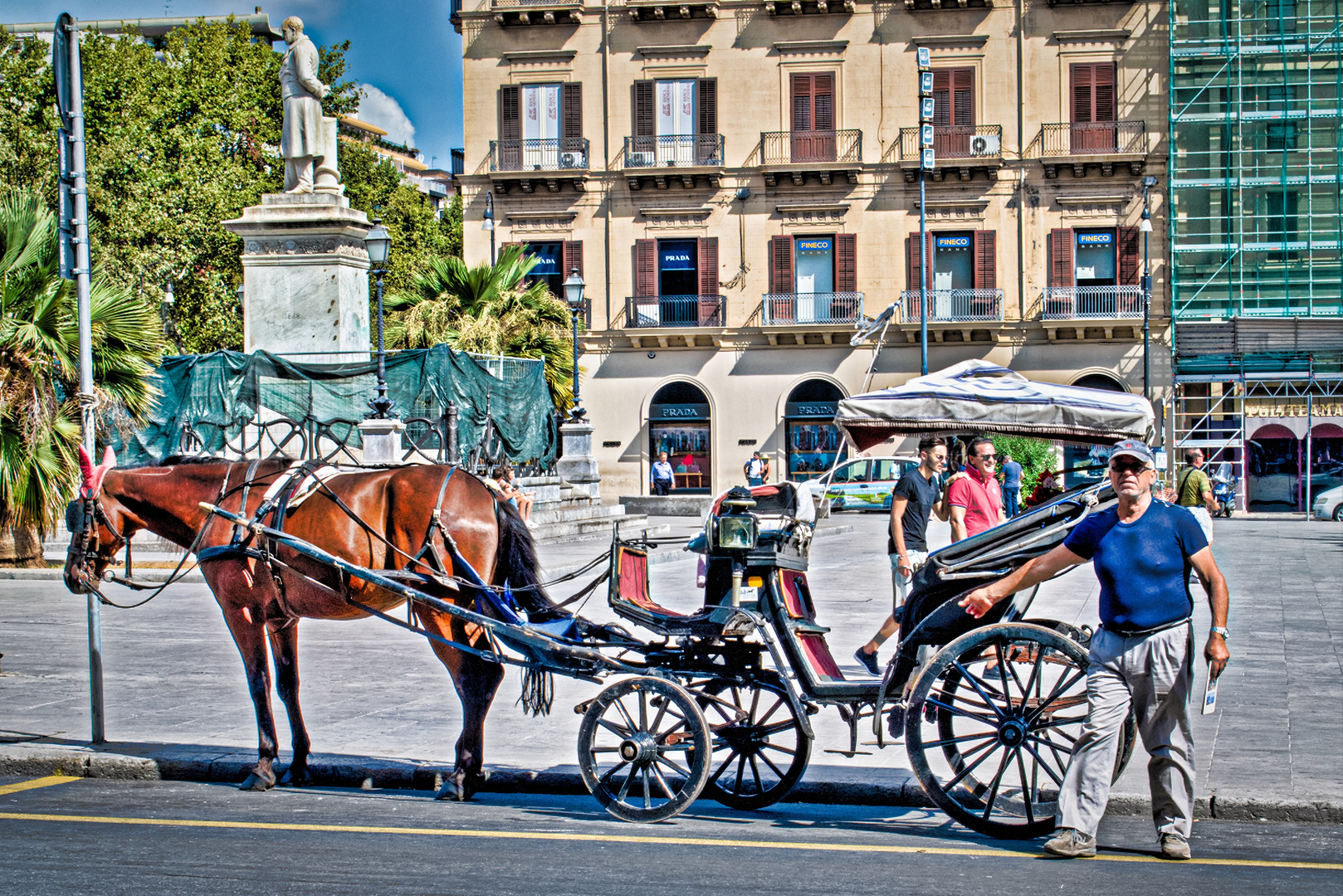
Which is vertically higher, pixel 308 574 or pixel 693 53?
pixel 693 53

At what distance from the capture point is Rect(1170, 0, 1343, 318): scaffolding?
Answer: 37031mm

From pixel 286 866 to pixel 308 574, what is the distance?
1980 mm

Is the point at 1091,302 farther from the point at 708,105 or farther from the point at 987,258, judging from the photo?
the point at 708,105

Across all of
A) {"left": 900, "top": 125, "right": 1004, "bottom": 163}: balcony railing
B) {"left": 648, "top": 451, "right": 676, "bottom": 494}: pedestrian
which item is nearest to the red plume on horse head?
{"left": 648, "top": 451, "right": 676, "bottom": 494}: pedestrian

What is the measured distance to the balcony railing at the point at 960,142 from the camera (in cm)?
3816

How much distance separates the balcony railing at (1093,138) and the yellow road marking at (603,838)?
35.0m

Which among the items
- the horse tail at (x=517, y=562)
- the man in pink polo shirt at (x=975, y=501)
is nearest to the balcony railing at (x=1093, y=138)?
the man in pink polo shirt at (x=975, y=501)

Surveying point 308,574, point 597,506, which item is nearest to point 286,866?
point 308,574

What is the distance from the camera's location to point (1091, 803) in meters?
5.61

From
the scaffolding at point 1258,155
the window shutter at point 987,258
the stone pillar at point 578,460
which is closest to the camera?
the stone pillar at point 578,460

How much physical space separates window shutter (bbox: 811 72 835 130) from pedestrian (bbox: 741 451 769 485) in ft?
33.3

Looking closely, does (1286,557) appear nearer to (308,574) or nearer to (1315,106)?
(308,574)

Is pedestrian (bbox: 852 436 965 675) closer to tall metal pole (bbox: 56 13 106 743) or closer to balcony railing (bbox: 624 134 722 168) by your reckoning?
→ tall metal pole (bbox: 56 13 106 743)

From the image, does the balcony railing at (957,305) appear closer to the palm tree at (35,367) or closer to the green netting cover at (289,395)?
the green netting cover at (289,395)
